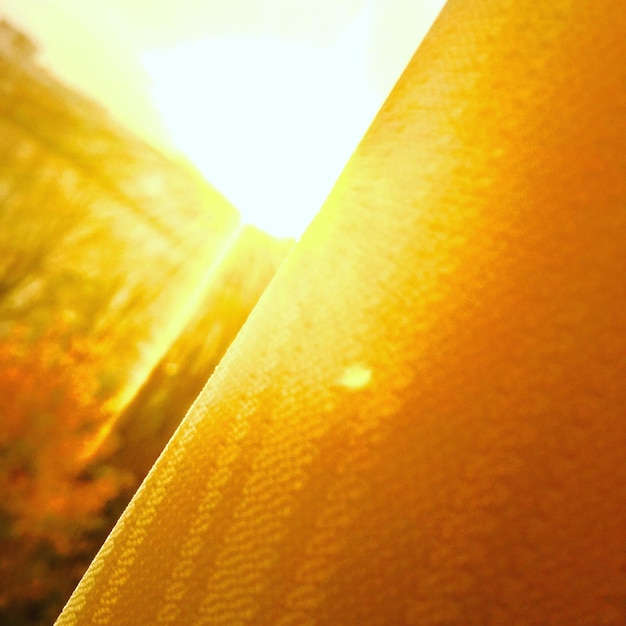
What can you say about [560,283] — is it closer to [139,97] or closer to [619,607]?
[619,607]

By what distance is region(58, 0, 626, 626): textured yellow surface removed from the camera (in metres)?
0.44

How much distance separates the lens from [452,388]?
1.75 ft

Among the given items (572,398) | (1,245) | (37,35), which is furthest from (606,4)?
(37,35)

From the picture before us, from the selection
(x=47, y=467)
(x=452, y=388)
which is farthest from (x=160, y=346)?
(x=452, y=388)

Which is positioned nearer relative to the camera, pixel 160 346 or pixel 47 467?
pixel 47 467

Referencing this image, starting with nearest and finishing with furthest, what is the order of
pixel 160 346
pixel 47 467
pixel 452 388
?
pixel 452 388 < pixel 47 467 < pixel 160 346

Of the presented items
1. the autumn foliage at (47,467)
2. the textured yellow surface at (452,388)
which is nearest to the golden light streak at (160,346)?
the autumn foliage at (47,467)

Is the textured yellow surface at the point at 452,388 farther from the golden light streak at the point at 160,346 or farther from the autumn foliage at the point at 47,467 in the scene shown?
the golden light streak at the point at 160,346

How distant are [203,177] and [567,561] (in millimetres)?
10655

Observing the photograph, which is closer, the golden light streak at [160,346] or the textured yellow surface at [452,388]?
the textured yellow surface at [452,388]

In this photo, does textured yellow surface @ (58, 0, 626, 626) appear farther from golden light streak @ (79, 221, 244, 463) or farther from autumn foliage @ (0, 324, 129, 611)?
golden light streak @ (79, 221, 244, 463)

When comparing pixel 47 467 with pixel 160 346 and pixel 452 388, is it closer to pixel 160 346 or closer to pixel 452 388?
pixel 160 346

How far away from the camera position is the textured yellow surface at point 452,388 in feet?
1.45

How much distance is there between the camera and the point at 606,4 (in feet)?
2.12
